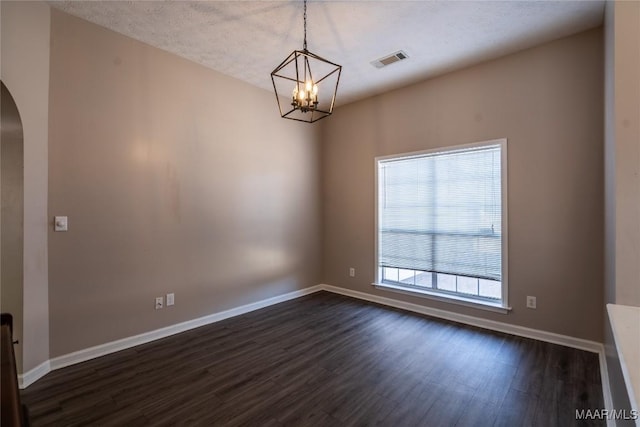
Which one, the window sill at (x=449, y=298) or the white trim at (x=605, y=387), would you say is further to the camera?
the window sill at (x=449, y=298)

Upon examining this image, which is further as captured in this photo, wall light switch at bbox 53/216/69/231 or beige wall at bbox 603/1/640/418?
wall light switch at bbox 53/216/69/231

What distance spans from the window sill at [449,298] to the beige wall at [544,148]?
0.22ft

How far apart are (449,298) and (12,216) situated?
4.37 m

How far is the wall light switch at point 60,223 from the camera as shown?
247 centimetres

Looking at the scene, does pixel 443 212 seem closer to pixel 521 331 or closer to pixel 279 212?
pixel 521 331

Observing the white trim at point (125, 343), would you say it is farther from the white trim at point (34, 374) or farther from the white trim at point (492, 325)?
the white trim at point (492, 325)

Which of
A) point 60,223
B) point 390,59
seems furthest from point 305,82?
point 60,223

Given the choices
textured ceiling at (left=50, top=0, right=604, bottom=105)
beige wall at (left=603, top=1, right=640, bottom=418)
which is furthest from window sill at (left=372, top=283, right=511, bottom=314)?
textured ceiling at (left=50, top=0, right=604, bottom=105)

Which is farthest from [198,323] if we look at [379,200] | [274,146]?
[379,200]

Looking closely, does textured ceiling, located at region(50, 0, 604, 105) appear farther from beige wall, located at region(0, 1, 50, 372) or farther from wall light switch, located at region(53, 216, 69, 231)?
wall light switch, located at region(53, 216, 69, 231)

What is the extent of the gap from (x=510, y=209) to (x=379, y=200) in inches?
66.0

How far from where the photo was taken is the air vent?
322cm

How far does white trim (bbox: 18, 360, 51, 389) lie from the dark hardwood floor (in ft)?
0.17

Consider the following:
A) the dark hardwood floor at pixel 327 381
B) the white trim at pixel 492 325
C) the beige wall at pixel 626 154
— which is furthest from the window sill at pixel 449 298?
the beige wall at pixel 626 154
